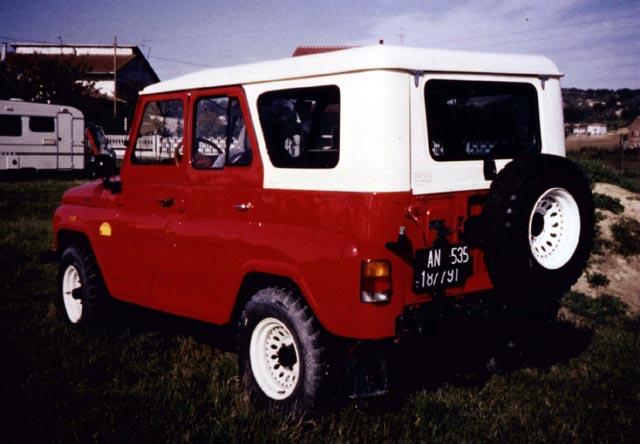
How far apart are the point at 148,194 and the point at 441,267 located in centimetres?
261

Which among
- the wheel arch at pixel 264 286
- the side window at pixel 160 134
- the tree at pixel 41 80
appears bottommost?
the wheel arch at pixel 264 286

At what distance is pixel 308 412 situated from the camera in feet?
12.9

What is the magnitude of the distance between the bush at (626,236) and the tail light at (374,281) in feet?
29.7

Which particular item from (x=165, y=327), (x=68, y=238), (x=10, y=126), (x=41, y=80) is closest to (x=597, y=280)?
(x=165, y=327)

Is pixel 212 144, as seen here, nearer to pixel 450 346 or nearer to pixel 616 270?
pixel 450 346

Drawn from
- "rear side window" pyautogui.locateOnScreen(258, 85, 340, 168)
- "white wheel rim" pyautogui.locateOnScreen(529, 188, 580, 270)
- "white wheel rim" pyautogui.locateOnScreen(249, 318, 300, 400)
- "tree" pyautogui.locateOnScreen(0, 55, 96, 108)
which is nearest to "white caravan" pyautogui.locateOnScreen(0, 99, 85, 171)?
"tree" pyautogui.locateOnScreen(0, 55, 96, 108)

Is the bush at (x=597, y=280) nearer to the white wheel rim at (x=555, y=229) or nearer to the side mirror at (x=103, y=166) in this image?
the white wheel rim at (x=555, y=229)

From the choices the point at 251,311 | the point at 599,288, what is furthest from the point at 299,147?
the point at 599,288

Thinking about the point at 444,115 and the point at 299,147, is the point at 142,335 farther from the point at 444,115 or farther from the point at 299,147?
the point at 444,115

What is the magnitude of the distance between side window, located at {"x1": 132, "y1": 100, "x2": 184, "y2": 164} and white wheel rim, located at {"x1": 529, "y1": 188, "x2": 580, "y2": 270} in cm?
275

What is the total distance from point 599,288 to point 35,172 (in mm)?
21095

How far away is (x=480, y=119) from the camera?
4484 millimetres

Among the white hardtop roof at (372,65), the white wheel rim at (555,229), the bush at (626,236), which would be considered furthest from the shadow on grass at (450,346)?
the bush at (626,236)

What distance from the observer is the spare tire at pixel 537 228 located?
12.4ft
